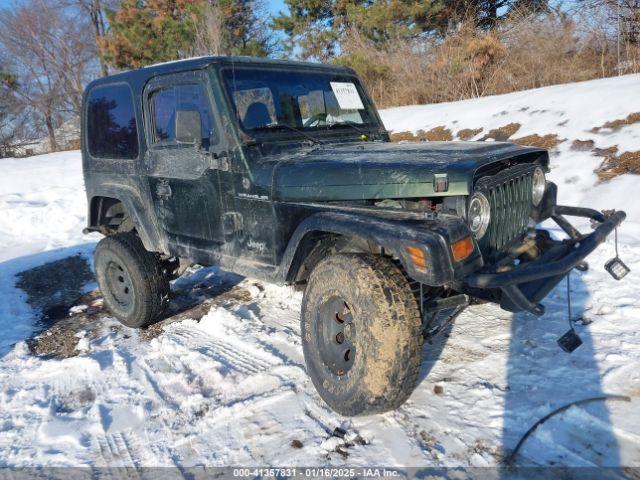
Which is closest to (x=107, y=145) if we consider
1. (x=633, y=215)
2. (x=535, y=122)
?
(x=633, y=215)

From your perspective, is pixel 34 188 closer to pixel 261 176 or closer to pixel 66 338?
pixel 66 338

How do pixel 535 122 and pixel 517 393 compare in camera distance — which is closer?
pixel 517 393

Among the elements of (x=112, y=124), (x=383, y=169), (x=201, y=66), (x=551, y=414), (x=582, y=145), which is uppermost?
(x=201, y=66)

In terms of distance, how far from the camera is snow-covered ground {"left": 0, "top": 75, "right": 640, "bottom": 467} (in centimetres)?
253

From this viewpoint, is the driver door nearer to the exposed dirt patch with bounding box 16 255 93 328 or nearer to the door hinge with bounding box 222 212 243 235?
the door hinge with bounding box 222 212 243 235

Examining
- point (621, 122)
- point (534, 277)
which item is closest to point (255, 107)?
point (534, 277)

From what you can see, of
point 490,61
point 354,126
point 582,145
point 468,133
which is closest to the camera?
point 354,126

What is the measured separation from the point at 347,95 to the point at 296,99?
0.56 meters

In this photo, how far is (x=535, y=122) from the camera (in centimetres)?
836

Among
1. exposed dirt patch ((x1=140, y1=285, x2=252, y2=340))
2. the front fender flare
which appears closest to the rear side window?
exposed dirt patch ((x1=140, y1=285, x2=252, y2=340))

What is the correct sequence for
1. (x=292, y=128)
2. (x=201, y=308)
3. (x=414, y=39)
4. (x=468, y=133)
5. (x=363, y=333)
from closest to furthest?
(x=363, y=333), (x=292, y=128), (x=201, y=308), (x=468, y=133), (x=414, y=39)

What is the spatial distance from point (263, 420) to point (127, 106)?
2631 mm

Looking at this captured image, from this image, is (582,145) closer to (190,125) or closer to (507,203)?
(507,203)

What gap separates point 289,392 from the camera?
10.1 feet
